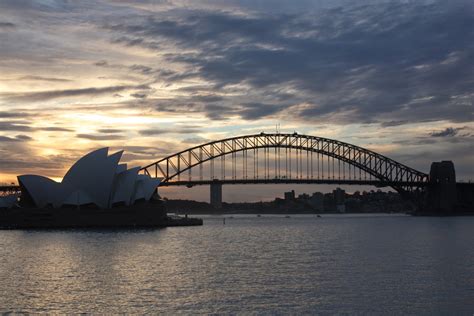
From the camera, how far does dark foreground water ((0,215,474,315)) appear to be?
25.8m

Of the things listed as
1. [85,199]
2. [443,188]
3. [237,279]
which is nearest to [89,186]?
[85,199]

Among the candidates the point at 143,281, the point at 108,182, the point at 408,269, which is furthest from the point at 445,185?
the point at 143,281

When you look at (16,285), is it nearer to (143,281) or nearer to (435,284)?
(143,281)

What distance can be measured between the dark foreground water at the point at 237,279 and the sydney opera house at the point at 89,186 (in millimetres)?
28028

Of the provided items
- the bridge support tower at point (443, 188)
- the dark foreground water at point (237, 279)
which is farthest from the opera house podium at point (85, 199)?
the bridge support tower at point (443, 188)

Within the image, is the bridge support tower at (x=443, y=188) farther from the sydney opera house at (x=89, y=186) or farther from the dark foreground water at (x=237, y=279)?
the dark foreground water at (x=237, y=279)

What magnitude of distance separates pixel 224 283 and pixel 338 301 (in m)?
6.51

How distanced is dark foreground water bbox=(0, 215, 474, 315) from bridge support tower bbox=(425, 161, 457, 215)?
A: 278ft

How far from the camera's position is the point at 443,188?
13275 cm

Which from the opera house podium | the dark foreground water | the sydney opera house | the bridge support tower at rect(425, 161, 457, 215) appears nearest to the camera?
the dark foreground water

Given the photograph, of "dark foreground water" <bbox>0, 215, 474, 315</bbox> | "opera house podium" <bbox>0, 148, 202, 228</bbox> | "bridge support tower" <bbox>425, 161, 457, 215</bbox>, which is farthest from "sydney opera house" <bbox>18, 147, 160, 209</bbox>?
"bridge support tower" <bbox>425, 161, 457, 215</bbox>

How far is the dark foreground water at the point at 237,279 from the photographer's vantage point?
2578 cm

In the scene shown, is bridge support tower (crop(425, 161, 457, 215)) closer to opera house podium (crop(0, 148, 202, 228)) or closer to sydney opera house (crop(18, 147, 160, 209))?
opera house podium (crop(0, 148, 202, 228))

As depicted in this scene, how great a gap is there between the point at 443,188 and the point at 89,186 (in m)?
74.9
